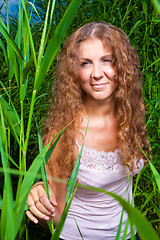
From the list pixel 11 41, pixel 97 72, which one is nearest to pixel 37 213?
pixel 11 41

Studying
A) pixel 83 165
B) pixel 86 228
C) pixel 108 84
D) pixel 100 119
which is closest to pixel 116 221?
pixel 86 228

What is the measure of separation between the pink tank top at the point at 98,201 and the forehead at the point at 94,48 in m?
0.28

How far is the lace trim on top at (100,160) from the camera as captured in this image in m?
0.91

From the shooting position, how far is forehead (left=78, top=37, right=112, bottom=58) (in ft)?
2.72

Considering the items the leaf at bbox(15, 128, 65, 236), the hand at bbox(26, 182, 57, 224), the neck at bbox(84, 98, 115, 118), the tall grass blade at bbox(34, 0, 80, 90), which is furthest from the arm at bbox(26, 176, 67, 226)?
the neck at bbox(84, 98, 115, 118)

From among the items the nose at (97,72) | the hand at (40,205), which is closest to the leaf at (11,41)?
the hand at (40,205)

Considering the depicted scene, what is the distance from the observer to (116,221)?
966mm

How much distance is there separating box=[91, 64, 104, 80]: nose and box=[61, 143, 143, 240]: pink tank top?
0.75 ft

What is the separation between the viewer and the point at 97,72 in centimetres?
→ 79

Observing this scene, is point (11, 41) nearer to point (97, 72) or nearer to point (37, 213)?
point (37, 213)

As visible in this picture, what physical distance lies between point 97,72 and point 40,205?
0.39m

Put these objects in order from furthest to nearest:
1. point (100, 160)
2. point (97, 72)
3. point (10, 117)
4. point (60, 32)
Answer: point (100, 160)
point (97, 72)
point (10, 117)
point (60, 32)

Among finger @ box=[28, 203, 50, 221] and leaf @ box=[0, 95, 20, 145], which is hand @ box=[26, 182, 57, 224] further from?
leaf @ box=[0, 95, 20, 145]

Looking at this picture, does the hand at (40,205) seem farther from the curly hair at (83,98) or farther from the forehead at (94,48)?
the forehead at (94,48)
